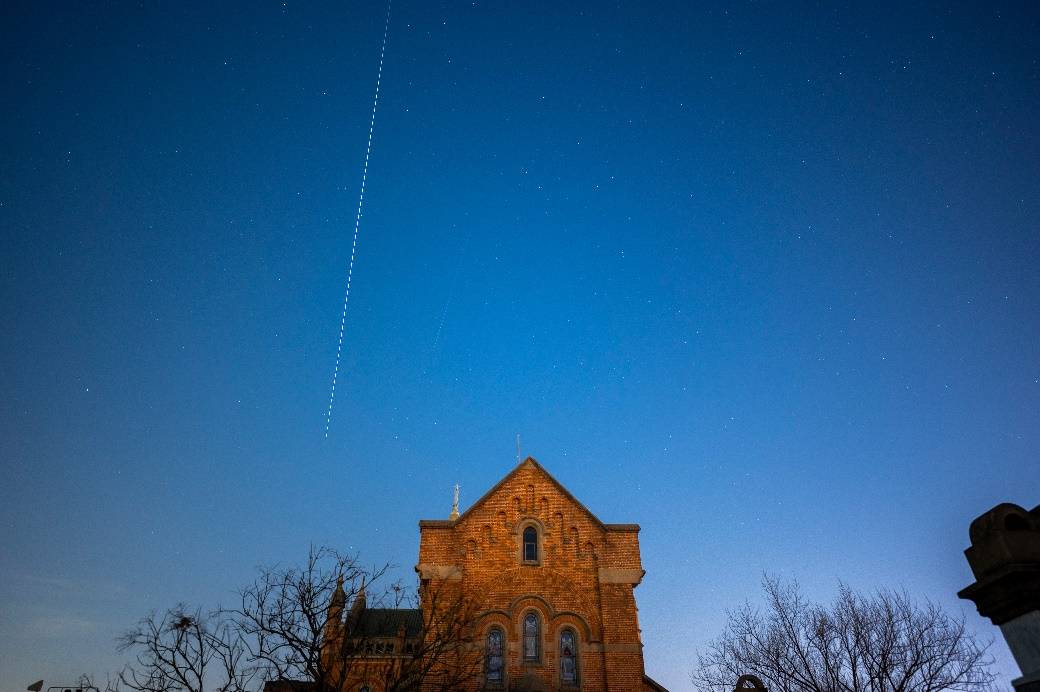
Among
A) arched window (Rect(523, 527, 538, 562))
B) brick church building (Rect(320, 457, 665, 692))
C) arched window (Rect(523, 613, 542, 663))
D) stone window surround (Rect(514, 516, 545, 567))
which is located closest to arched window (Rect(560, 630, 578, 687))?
brick church building (Rect(320, 457, 665, 692))

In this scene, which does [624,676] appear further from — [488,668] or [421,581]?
[421,581]

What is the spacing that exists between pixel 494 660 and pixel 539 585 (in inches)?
117

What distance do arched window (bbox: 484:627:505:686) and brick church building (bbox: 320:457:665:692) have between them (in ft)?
0.11

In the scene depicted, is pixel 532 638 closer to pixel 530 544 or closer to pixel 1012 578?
pixel 530 544

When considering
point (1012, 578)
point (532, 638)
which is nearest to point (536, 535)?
point (532, 638)

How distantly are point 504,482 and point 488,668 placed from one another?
6.91 metres

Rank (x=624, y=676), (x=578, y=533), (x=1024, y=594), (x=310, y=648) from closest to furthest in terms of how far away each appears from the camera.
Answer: (x=1024, y=594), (x=310, y=648), (x=624, y=676), (x=578, y=533)

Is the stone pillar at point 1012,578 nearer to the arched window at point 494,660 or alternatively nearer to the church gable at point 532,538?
the church gable at point 532,538

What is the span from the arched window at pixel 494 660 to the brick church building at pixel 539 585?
32 mm

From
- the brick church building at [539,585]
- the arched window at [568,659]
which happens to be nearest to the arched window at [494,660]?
the brick church building at [539,585]

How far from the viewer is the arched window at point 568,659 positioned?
19.6 metres

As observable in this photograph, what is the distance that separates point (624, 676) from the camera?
1950 centimetres

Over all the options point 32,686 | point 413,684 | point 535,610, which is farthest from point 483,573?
point 32,686

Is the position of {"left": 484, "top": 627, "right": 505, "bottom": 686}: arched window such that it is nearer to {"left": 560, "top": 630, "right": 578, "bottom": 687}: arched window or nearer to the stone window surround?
{"left": 560, "top": 630, "right": 578, "bottom": 687}: arched window
